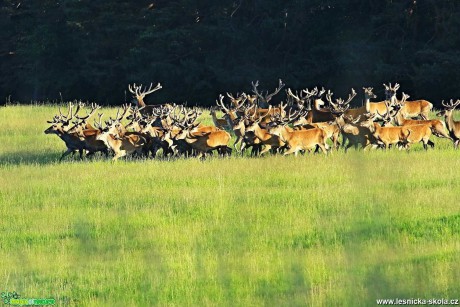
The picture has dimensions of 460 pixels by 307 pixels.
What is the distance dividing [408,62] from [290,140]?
1706 centimetres

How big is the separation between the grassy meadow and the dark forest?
16.0m

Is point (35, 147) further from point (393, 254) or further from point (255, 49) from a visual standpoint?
point (255, 49)

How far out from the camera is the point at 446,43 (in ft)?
109

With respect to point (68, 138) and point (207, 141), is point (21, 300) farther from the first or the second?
point (68, 138)

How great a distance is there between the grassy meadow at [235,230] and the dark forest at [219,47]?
16.0 meters

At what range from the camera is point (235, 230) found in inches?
434

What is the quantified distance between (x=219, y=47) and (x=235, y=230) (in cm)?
2759

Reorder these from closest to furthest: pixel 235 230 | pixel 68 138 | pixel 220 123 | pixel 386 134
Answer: pixel 235 230
pixel 386 134
pixel 68 138
pixel 220 123

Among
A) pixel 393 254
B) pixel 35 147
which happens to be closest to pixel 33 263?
pixel 393 254

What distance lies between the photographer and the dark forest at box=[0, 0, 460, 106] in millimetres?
33719

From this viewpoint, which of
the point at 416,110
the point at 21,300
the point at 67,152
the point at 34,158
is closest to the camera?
the point at 21,300

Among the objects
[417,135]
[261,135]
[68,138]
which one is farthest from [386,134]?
[68,138]

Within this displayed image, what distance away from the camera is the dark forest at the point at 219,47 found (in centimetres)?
3372

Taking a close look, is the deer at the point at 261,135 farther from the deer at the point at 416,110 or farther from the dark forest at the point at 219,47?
the dark forest at the point at 219,47
